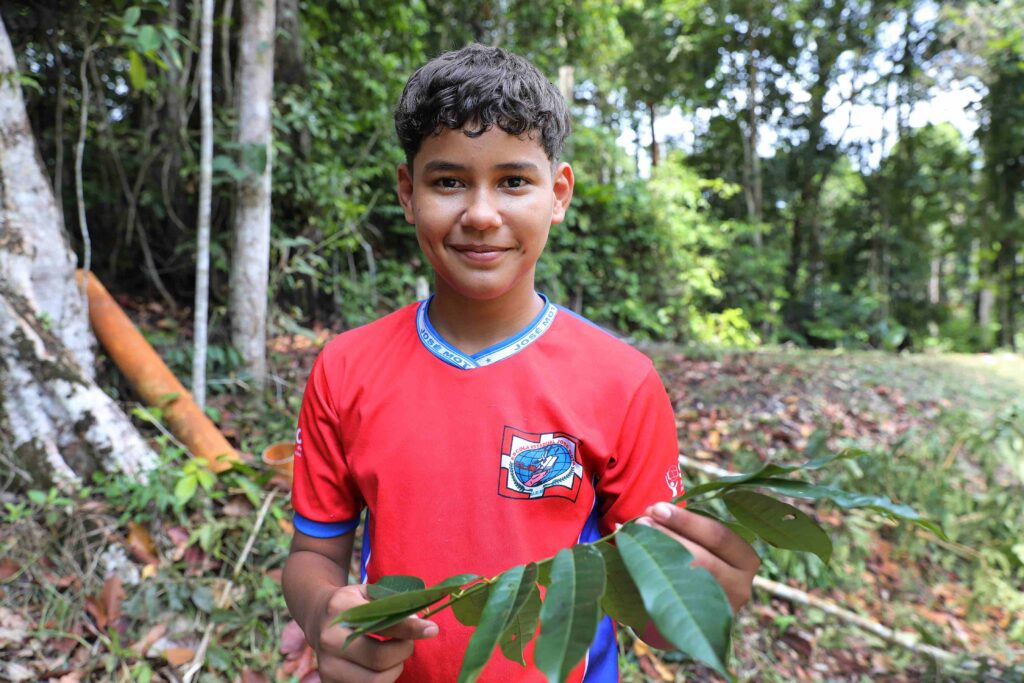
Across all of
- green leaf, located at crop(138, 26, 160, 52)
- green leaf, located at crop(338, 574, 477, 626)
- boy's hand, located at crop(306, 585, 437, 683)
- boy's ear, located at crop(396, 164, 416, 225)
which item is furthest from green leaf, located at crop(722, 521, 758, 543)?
green leaf, located at crop(138, 26, 160, 52)

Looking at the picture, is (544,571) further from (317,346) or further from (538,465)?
(317,346)

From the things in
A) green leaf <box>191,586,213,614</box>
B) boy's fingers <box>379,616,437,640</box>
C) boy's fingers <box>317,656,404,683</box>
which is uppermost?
boy's fingers <box>379,616,437,640</box>

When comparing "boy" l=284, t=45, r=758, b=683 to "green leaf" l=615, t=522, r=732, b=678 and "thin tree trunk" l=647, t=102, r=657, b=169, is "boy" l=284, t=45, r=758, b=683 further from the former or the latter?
"thin tree trunk" l=647, t=102, r=657, b=169

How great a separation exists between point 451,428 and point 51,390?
231 cm

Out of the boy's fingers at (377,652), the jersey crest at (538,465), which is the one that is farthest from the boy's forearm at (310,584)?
the jersey crest at (538,465)

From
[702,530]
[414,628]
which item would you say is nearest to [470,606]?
[414,628]

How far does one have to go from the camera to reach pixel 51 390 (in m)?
2.63

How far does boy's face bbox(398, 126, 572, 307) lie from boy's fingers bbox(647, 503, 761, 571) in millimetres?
536

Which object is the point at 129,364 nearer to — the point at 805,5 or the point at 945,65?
the point at 805,5

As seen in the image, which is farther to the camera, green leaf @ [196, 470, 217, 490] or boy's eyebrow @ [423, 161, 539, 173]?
green leaf @ [196, 470, 217, 490]

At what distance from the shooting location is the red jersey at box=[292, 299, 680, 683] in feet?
3.76

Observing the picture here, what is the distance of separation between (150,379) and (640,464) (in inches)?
109

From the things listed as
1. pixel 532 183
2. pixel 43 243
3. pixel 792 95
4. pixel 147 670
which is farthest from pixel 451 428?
pixel 792 95

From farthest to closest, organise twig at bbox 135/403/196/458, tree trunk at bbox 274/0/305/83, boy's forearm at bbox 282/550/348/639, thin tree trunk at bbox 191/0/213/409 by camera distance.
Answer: tree trunk at bbox 274/0/305/83 < thin tree trunk at bbox 191/0/213/409 < twig at bbox 135/403/196/458 < boy's forearm at bbox 282/550/348/639
